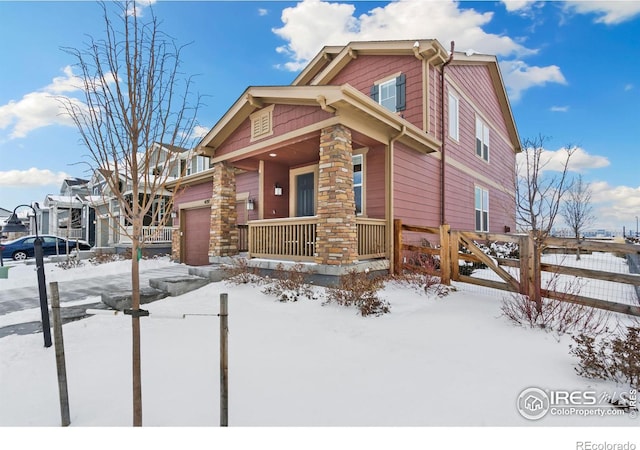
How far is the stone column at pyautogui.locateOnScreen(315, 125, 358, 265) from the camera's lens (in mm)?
6090

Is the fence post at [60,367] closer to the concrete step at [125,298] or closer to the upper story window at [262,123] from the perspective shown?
the concrete step at [125,298]

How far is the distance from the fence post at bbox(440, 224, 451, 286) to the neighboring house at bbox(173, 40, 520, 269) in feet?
4.30

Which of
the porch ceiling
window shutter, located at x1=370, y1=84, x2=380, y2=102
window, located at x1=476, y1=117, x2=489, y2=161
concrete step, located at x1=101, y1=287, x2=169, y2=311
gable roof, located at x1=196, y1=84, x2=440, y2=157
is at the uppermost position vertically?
window shutter, located at x1=370, y1=84, x2=380, y2=102

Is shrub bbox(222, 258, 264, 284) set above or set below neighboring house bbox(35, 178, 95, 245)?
below

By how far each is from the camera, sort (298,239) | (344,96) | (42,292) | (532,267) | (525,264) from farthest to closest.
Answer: (298,239) → (344,96) → (525,264) → (532,267) → (42,292)

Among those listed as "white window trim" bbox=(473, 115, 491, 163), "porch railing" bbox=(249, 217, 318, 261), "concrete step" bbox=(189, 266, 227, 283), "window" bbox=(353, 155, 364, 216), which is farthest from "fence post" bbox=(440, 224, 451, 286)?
"white window trim" bbox=(473, 115, 491, 163)

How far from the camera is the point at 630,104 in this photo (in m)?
6.81

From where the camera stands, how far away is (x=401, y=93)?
9.17 m

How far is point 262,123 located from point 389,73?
4.71 m

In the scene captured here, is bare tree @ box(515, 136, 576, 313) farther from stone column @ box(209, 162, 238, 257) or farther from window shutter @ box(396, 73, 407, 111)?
stone column @ box(209, 162, 238, 257)

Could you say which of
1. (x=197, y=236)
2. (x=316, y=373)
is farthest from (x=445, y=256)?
(x=197, y=236)

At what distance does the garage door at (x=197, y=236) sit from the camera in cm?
1152

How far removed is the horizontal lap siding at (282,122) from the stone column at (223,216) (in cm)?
68

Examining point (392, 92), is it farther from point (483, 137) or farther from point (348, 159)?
point (483, 137)
